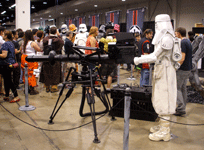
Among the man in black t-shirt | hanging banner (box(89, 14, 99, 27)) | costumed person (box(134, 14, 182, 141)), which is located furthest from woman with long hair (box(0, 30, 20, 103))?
hanging banner (box(89, 14, 99, 27))

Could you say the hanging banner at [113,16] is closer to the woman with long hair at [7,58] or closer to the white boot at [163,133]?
the woman with long hair at [7,58]

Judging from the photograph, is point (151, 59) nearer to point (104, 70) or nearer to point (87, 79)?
point (87, 79)

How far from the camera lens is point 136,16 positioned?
13914mm

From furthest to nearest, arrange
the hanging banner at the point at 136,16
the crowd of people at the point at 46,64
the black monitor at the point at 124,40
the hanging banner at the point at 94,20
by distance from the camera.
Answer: the hanging banner at the point at 94,20 → the hanging banner at the point at 136,16 → the crowd of people at the point at 46,64 → the black monitor at the point at 124,40

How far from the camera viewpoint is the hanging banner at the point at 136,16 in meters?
13.5

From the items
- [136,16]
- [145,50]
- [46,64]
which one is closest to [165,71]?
[145,50]

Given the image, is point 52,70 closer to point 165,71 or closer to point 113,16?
point 165,71

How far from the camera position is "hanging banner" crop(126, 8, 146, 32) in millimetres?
13536

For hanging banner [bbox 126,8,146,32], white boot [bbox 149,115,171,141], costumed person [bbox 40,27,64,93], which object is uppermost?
hanging banner [bbox 126,8,146,32]

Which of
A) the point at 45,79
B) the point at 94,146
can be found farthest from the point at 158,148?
the point at 45,79

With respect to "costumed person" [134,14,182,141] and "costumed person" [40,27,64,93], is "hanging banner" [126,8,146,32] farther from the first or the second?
"costumed person" [134,14,182,141]

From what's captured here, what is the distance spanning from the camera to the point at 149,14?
13.4m

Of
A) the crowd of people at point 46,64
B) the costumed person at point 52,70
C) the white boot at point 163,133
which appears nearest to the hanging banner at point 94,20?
the crowd of people at point 46,64

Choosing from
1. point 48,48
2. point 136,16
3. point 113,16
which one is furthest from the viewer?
point 113,16
